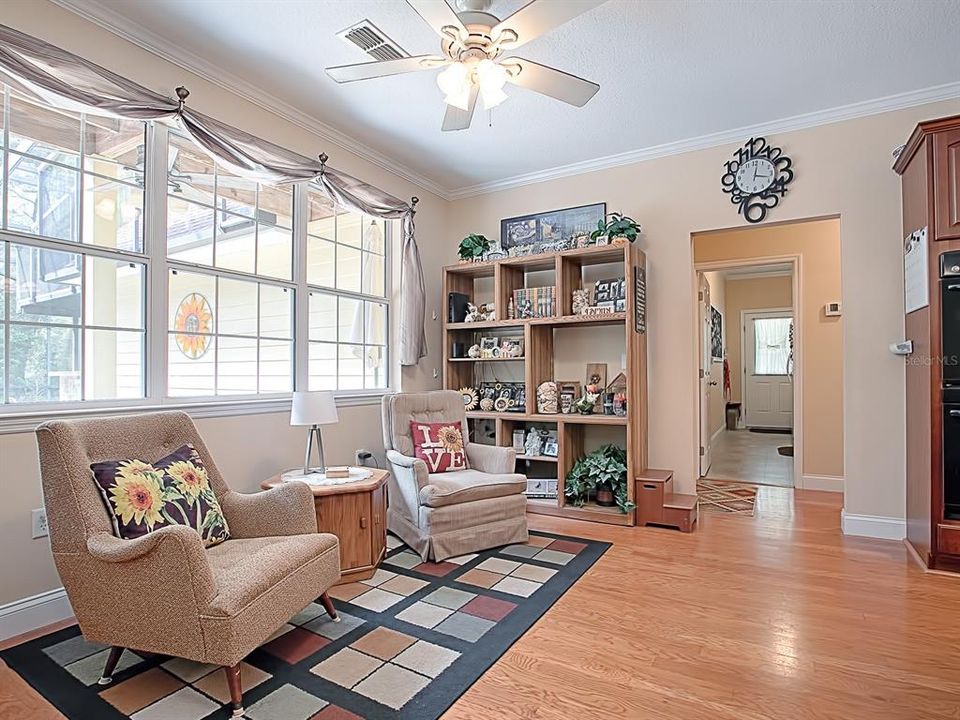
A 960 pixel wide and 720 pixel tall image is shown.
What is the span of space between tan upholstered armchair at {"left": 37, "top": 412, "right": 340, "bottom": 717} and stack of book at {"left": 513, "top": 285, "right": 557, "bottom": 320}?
2659 mm

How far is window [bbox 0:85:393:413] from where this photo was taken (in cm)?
242

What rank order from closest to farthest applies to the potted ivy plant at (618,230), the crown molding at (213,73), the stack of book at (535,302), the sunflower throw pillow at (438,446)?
the crown molding at (213,73), the sunflower throw pillow at (438,446), the potted ivy plant at (618,230), the stack of book at (535,302)

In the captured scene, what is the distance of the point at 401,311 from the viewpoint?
450 cm

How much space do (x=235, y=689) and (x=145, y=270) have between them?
2.08 m

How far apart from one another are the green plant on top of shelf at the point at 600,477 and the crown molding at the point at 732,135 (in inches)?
90.6

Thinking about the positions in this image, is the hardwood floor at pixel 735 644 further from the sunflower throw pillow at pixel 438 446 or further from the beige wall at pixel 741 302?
the beige wall at pixel 741 302

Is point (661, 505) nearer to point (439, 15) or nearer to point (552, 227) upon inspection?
point (552, 227)

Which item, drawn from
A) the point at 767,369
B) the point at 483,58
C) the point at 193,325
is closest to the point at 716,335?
the point at 767,369

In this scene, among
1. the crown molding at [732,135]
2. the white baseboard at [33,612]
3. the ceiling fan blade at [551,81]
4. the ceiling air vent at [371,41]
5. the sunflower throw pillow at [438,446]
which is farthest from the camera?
the sunflower throw pillow at [438,446]

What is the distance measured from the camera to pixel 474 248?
15.4 ft

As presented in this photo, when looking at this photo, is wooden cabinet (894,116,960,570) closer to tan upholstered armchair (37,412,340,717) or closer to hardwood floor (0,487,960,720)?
hardwood floor (0,487,960,720)

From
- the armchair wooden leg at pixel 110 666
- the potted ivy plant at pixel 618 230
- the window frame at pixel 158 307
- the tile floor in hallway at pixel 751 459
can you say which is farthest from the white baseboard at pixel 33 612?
the tile floor in hallway at pixel 751 459

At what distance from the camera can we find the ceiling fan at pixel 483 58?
2.04 m

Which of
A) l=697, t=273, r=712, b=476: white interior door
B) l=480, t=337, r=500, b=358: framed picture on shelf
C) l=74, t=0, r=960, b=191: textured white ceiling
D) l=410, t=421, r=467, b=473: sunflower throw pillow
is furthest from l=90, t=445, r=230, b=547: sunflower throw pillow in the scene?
l=697, t=273, r=712, b=476: white interior door
